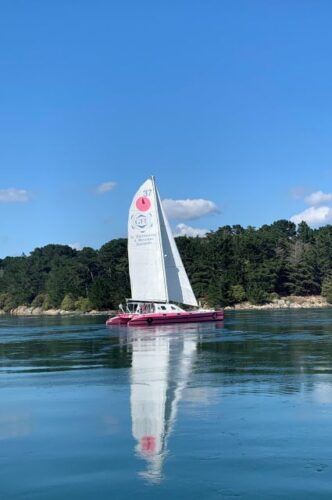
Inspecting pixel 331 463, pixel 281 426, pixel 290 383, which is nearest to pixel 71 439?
pixel 281 426

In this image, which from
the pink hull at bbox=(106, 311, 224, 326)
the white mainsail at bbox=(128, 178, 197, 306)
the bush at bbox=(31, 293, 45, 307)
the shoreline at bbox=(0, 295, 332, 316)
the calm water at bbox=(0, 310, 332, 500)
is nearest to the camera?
the calm water at bbox=(0, 310, 332, 500)

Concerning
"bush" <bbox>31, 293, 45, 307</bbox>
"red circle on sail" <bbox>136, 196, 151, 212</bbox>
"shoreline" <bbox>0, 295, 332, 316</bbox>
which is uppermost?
"red circle on sail" <bbox>136, 196, 151, 212</bbox>

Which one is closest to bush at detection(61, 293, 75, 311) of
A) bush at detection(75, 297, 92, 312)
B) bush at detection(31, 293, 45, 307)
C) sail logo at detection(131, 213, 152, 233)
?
bush at detection(75, 297, 92, 312)

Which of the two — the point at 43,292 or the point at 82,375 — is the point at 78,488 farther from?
the point at 43,292

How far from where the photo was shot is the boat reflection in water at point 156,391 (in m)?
15.1

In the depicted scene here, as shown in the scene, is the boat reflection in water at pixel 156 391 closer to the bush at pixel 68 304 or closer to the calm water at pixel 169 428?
the calm water at pixel 169 428

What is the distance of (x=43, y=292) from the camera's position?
636ft

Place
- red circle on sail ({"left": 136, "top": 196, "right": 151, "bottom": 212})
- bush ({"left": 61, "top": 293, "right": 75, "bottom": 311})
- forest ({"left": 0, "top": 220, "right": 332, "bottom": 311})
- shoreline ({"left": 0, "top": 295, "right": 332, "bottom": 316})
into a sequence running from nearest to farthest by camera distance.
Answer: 1. red circle on sail ({"left": 136, "top": 196, "right": 151, "bottom": 212})
2. shoreline ({"left": 0, "top": 295, "right": 332, "bottom": 316})
3. forest ({"left": 0, "top": 220, "right": 332, "bottom": 311})
4. bush ({"left": 61, "top": 293, "right": 75, "bottom": 311})

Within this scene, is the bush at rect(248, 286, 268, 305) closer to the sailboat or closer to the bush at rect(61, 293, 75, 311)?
the bush at rect(61, 293, 75, 311)

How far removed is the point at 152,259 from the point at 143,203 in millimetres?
6009

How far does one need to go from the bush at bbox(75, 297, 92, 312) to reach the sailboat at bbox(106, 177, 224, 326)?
74626 mm

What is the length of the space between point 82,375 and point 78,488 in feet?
52.6

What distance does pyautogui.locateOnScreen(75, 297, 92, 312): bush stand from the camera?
149500 mm

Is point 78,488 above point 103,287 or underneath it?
underneath
